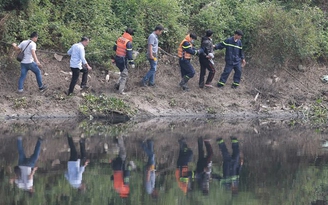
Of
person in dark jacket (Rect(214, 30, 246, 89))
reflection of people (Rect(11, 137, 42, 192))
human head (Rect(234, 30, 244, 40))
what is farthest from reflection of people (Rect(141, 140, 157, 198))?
person in dark jacket (Rect(214, 30, 246, 89))

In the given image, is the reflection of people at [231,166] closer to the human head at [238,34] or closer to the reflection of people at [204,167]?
the reflection of people at [204,167]

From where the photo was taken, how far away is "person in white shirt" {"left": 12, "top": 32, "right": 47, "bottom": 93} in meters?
20.6

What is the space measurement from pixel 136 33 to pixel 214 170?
→ 414 inches

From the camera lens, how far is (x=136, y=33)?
78.3 feet

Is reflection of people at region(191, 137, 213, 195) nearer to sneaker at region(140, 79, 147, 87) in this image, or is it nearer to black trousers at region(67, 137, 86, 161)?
black trousers at region(67, 137, 86, 161)

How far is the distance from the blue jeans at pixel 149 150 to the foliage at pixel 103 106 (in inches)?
180

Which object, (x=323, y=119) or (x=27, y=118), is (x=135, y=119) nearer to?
(x=27, y=118)

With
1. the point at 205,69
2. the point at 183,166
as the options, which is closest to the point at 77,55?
the point at 205,69

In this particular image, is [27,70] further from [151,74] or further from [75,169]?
[75,169]

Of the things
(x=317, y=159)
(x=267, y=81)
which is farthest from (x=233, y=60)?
(x=317, y=159)

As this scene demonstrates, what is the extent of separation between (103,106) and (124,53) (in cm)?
170

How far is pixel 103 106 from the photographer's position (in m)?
21.8

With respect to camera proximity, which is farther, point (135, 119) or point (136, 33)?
point (136, 33)

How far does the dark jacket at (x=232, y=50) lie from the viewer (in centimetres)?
2281
